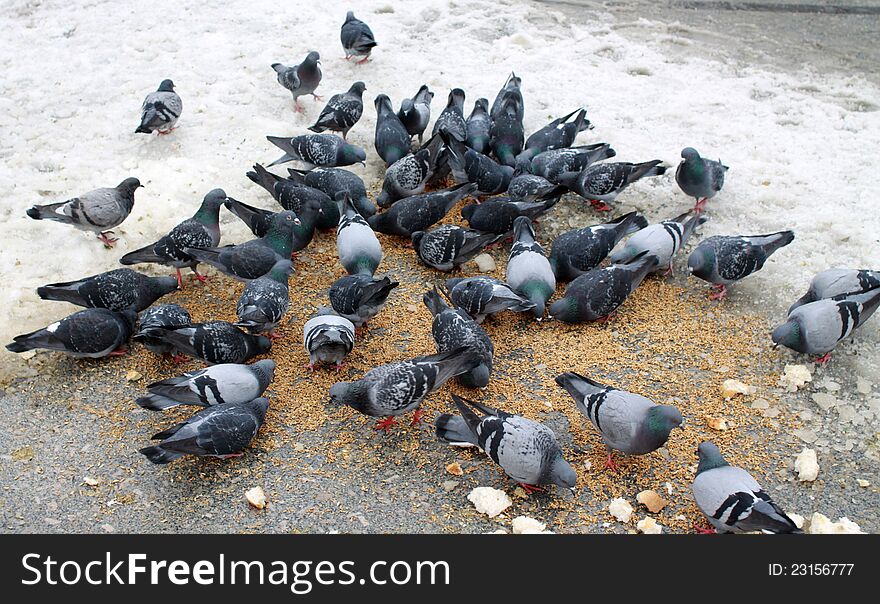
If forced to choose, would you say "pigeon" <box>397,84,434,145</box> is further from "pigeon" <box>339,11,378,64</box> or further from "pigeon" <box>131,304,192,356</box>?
"pigeon" <box>131,304,192,356</box>

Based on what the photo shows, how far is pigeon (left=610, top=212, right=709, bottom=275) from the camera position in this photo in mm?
4863

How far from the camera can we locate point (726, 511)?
317 cm

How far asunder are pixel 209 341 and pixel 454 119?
3.11m

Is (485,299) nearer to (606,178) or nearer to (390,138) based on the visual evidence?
(606,178)

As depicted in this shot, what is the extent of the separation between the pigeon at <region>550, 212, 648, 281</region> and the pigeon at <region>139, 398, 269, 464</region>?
7.79 ft

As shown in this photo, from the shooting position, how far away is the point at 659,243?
4.87 meters

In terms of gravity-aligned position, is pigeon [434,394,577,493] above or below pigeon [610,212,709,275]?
below

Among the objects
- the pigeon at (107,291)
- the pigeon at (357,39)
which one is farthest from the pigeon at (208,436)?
the pigeon at (357,39)

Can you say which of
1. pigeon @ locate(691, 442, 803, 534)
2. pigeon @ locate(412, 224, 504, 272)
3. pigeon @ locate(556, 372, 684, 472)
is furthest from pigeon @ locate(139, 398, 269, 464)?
pigeon @ locate(691, 442, 803, 534)

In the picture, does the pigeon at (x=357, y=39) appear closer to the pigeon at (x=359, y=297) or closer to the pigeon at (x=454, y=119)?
the pigeon at (x=454, y=119)

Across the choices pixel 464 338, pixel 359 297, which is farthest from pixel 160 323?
pixel 464 338

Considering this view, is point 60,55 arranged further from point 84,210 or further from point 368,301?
point 368,301

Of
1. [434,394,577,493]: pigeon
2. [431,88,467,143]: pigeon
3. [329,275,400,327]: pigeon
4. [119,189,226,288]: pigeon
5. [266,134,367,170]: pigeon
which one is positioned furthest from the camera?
[431,88,467,143]: pigeon
